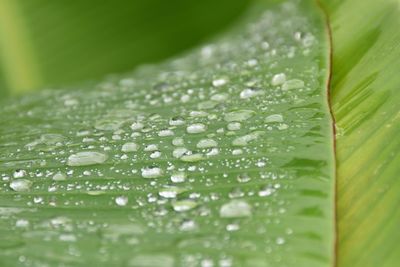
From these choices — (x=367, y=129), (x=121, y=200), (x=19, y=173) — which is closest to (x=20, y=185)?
(x=19, y=173)

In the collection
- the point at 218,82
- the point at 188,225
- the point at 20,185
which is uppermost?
the point at 218,82

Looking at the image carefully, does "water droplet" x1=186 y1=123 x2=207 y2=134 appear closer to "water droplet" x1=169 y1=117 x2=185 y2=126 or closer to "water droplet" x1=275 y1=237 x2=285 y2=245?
"water droplet" x1=169 y1=117 x2=185 y2=126

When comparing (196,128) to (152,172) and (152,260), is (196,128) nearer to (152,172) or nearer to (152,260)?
(152,172)

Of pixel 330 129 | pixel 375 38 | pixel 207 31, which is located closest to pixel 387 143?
pixel 330 129

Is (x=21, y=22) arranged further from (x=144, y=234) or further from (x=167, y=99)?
(x=144, y=234)

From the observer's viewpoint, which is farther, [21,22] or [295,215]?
[21,22]

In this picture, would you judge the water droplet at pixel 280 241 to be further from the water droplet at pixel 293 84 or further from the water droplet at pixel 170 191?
the water droplet at pixel 293 84

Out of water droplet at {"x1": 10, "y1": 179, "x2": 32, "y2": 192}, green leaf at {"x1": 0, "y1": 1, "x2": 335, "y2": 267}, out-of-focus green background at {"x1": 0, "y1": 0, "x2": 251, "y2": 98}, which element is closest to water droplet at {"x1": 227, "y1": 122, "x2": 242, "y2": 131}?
green leaf at {"x1": 0, "y1": 1, "x2": 335, "y2": 267}
